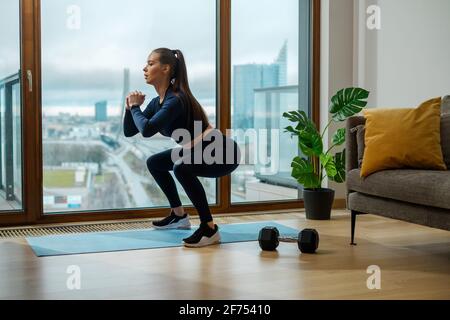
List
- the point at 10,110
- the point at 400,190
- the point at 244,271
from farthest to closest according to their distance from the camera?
the point at 10,110, the point at 400,190, the point at 244,271

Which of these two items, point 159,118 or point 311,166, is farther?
point 311,166

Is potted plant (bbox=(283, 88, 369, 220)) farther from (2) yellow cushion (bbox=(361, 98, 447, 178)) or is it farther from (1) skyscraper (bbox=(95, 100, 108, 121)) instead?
(1) skyscraper (bbox=(95, 100, 108, 121))

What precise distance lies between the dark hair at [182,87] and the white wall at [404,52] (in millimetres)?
1823

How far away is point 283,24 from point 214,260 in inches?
101

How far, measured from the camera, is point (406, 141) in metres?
3.14

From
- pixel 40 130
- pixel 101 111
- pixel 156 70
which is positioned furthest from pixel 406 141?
pixel 40 130

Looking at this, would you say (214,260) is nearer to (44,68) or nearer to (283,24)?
(44,68)

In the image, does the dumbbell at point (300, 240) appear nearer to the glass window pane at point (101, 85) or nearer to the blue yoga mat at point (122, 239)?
the blue yoga mat at point (122, 239)

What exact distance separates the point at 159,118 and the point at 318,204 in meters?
1.56

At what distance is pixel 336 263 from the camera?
9.52 feet

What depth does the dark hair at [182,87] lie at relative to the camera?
11.0ft

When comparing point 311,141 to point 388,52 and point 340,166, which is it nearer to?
point 340,166

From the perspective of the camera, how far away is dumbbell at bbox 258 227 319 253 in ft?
10.2

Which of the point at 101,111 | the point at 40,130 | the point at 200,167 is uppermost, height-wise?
the point at 101,111
